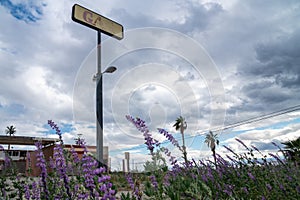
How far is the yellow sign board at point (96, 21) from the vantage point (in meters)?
8.69

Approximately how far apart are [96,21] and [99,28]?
0.26m

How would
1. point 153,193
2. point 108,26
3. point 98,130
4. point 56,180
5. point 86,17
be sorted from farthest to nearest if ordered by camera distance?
point 108,26 < point 86,17 < point 98,130 < point 56,180 < point 153,193

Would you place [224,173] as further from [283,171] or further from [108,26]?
[108,26]

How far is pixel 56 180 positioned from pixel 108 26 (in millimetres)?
7792

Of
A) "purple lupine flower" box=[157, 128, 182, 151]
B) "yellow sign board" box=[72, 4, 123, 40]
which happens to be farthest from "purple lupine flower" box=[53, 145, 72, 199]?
"yellow sign board" box=[72, 4, 123, 40]

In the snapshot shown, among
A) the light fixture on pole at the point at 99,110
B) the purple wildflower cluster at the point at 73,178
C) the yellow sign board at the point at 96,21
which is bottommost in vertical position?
the purple wildflower cluster at the point at 73,178

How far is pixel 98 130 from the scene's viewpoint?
8.26 metres

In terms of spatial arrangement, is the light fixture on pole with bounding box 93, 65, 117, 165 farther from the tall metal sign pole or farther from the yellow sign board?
the yellow sign board

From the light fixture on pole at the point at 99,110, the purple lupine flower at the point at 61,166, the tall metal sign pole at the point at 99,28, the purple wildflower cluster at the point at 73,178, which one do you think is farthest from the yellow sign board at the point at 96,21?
the purple lupine flower at the point at 61,166

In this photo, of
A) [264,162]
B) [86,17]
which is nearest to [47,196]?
[264,162]

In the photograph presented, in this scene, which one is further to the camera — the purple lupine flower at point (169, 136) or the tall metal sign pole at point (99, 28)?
the tall metal sign pole at point (99, 28)

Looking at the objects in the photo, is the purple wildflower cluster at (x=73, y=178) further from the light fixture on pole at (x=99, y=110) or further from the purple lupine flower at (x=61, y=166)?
the light fixture on pole at (x=99, y=110)

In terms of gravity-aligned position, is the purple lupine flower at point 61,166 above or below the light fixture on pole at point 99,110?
below

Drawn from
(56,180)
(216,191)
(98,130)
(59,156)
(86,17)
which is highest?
(86,17)
